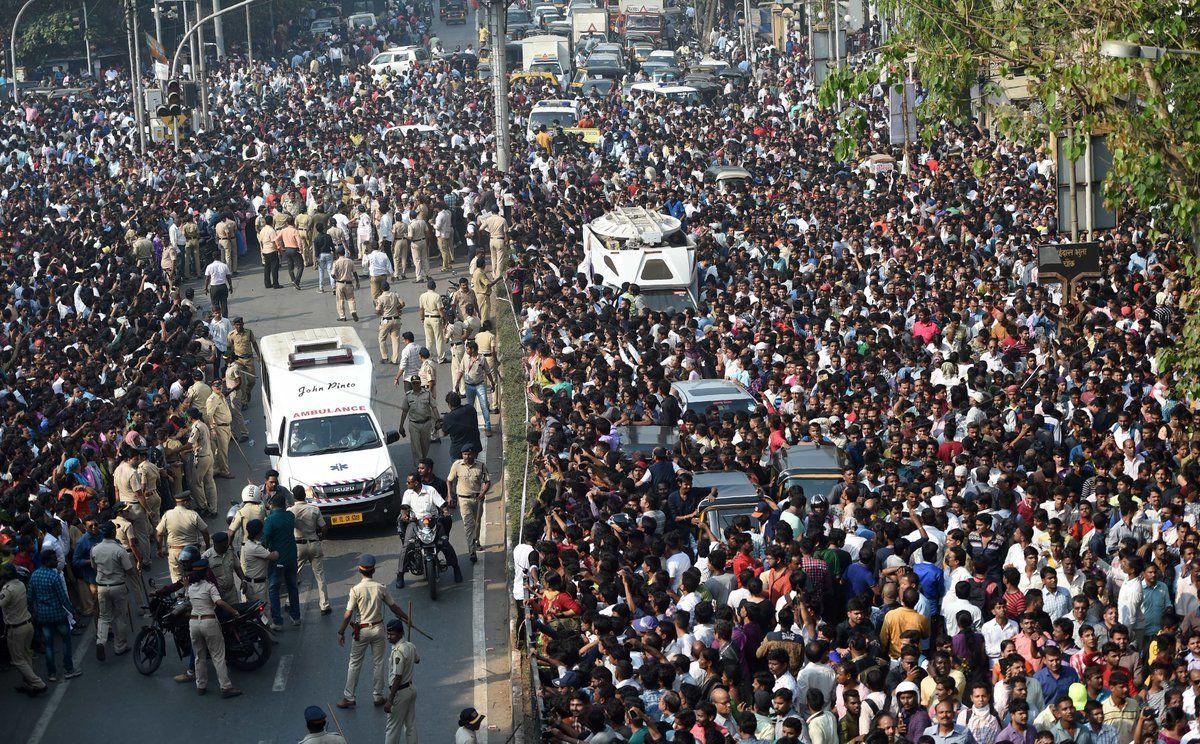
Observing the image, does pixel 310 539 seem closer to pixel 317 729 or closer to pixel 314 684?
pixel 314 684

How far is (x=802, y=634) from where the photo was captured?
42.7 feet

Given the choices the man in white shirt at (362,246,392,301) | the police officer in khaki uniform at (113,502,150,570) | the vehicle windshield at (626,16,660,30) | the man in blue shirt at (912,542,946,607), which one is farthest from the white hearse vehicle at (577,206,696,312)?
the vehicle windshield at (626,16,660,30)

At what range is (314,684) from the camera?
15781 mm

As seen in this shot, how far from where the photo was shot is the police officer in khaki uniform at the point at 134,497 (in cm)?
1852

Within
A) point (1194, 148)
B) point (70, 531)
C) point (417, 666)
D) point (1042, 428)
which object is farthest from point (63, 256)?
point (1194, 148)

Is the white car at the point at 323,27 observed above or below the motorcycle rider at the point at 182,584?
above

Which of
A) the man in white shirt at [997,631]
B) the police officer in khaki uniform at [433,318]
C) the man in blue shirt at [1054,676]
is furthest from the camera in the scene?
the police officer in khaki uniform at [433,318]

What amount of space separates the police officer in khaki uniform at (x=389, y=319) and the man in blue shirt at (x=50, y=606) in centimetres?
1064

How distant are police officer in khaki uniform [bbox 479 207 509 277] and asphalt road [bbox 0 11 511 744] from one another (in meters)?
11.9

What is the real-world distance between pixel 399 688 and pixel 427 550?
12.8 feet

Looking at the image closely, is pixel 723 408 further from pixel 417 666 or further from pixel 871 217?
pixel 871 217

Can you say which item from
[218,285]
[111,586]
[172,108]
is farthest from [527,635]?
[172,108]

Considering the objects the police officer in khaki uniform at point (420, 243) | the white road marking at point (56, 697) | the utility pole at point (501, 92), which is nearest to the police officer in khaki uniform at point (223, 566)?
the white road marking at point (56, 697)

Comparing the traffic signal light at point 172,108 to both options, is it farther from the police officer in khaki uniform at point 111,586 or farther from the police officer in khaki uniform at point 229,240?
the police officer in khaki uniform at point 111,586
